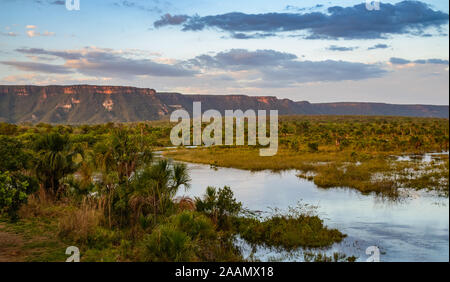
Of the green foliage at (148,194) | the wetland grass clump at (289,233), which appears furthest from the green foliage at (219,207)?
the green foliage at (148,194)

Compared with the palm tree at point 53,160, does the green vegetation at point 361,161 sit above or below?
below

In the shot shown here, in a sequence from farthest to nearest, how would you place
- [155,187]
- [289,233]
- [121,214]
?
[289,233] < [121,214] < [155,187]

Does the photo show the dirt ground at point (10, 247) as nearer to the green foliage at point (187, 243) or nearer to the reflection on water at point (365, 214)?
the green foliage at point (187, 243)

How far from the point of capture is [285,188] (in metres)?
28.5

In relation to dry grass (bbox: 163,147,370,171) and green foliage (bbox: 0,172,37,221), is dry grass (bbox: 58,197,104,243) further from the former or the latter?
dry grass (bbox: 163,147,370,171)

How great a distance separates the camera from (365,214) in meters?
20.2

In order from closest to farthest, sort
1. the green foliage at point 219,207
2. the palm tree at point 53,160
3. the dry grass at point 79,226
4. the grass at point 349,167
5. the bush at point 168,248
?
the bush at point 168,248
the dry grass at point 79,226
the green foliage at point 219,207
the palm tree at point 53,160
the grass at point 349,167

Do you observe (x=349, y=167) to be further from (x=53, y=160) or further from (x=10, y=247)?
(x=10, y=247)

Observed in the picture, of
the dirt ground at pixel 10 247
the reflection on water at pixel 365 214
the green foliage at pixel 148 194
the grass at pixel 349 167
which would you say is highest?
the green foliage at pixel 148 194

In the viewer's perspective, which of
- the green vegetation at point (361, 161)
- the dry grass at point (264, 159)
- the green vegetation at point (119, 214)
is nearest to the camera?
→ the green vegetation at point (119, 214)

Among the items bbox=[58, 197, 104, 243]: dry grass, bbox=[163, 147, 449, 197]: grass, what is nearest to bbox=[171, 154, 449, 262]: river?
bbox=[163, 147, 449, 197]: grass

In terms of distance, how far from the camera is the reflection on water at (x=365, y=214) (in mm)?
14641

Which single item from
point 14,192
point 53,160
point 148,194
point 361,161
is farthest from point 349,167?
point 14,192
